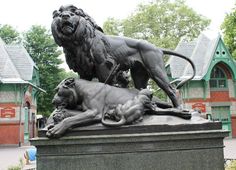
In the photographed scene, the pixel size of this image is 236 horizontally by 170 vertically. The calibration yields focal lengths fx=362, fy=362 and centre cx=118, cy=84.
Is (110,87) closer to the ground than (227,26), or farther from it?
closer to the ground

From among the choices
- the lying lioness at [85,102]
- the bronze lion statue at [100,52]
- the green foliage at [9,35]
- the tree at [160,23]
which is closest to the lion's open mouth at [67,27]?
the bronze lion statue at [100,52]

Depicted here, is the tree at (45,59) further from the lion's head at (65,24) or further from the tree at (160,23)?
the lion's head at (65,24)

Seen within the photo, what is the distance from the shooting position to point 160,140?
4363 millimetres

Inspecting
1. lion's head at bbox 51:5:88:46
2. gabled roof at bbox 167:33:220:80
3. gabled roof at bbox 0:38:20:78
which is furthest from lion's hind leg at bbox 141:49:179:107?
gabled roof at bbox 0:38:20:78

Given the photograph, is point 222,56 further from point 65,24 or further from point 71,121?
point 71,121

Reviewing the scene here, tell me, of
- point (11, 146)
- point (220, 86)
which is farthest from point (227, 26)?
point (11, 146)

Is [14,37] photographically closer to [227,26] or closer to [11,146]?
[11,146]

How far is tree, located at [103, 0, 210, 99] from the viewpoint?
36.8 m

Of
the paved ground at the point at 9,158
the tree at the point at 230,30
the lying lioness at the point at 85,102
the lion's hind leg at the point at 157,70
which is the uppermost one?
the tree at the point at 230,30

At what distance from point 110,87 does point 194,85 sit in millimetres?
26014

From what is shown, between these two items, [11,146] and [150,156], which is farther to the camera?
[11,146]

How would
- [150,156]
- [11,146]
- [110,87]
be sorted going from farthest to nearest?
1. [11,146]
2. [110,87]
3. [150,156]

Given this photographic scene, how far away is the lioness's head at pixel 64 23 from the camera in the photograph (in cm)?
473

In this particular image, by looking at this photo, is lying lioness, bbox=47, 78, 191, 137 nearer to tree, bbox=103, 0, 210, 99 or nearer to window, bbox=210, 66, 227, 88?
window, bbox=210, 66, 227, 88
